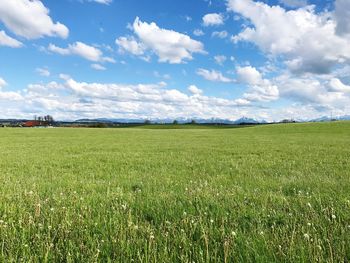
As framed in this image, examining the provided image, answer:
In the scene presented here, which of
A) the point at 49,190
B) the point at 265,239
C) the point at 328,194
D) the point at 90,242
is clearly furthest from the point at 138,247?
the point at 328,194

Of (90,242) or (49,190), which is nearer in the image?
(90,242)

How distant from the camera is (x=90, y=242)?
4.49m

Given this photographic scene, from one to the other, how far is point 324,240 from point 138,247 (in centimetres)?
269

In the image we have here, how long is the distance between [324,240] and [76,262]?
3486 mm

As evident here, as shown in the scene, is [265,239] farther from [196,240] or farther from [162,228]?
[162,228]

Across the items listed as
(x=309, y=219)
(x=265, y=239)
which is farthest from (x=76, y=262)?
(x=309, y=219)

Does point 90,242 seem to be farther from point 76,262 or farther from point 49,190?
point 49,190

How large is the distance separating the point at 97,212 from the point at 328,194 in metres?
5.71

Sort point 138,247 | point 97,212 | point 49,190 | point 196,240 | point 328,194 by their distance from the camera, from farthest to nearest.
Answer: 1. point 49,190
2. point 328,194
3. point 97,212
4. point 196,240
5. point 138,247

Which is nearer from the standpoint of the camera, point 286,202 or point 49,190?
point 286,202

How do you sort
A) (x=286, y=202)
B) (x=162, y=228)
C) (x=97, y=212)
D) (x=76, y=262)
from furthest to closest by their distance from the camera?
(x=286, y=202), (x=97, y=212), (x=162, y=228), (x=76, y=262)

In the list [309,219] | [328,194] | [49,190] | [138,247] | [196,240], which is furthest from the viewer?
[49,190]

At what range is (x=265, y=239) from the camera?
14.8ft

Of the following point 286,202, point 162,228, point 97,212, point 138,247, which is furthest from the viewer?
point 286,202
